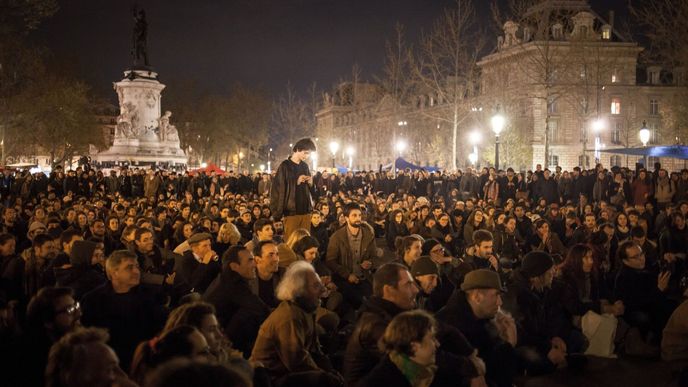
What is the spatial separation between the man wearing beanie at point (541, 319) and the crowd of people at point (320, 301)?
1 centimetres

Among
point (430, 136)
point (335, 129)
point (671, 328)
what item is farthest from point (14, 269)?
point (335, 129)

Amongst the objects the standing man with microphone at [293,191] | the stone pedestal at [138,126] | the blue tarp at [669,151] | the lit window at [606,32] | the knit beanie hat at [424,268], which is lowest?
the knit beanie hat at [424,268]

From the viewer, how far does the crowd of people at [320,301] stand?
4211mm

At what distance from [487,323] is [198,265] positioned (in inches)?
179

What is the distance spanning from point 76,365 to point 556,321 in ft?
16.4

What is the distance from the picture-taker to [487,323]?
5793mm

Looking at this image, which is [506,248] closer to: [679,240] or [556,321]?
[679,240]

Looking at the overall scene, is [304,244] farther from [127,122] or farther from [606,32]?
[606,32]

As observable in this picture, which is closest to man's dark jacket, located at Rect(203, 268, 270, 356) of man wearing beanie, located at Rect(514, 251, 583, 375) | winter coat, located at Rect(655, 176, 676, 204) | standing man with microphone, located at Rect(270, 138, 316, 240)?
man wearing beanie, located at Rect(514, 251, 583, 375)

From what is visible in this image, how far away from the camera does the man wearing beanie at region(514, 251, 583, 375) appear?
265 inches

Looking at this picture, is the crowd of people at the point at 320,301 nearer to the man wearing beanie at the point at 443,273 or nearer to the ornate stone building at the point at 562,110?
the man wearing beanie at the point at 443,273

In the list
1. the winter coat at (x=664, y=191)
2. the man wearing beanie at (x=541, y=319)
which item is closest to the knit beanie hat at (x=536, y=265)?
the man wearing beanie at (x=541, y=319)

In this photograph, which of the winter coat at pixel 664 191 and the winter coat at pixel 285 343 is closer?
the winter coat at pixel 285 343

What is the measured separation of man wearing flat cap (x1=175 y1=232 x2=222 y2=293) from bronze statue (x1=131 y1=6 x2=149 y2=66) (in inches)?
1499
